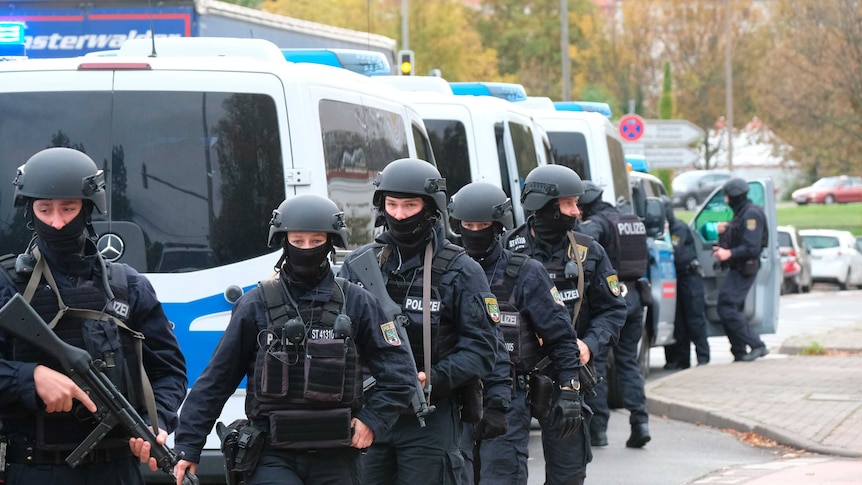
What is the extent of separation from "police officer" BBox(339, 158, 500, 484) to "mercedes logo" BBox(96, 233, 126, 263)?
1.33 m

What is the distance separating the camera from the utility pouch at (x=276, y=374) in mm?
4965

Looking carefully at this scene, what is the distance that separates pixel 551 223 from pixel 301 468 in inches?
129

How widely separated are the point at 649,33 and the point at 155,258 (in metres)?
56.6

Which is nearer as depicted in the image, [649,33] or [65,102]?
[65,102]

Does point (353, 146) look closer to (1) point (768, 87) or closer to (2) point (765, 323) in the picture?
(2) point (765, 323)

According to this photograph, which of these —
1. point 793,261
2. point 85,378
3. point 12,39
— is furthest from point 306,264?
point 793,261

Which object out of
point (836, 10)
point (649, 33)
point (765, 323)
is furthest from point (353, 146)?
point (649, 33)

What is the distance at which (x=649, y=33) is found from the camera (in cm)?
6194

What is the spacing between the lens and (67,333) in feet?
15.4

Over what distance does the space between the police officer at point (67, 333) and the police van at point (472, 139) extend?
6.54m

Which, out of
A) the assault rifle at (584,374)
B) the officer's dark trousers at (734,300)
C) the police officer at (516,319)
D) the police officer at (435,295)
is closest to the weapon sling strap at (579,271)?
the assault rifle at (584,374)

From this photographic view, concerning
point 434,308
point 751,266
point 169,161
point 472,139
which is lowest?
point 751,266

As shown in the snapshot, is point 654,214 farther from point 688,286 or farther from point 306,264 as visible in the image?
point 306,264

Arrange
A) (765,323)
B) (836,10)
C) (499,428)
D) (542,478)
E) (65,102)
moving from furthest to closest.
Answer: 1. (836,10)
2. (765,323)
3. (542,478)
4. (65,102)
5. (499,428)
